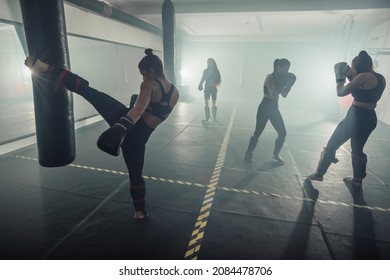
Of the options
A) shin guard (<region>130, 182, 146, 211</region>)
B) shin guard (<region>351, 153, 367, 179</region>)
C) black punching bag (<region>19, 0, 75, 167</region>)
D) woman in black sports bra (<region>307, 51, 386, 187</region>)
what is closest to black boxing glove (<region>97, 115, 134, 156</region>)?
shin guard (<region>130, 182, 146, 211</region>)

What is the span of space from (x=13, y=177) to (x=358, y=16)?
1303 centimetres

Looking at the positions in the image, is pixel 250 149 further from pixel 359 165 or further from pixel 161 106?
pixel 161 106

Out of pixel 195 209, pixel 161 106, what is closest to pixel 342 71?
pixel 161 106

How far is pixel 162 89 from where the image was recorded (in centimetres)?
290

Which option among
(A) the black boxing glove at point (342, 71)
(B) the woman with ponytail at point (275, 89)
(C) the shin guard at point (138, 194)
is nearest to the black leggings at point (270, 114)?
(B) the woman with ponytail at point (275, 89)

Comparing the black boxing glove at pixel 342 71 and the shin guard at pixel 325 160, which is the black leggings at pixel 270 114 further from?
the black boxing glove at pixel 342 71

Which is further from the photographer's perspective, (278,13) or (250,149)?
(278,13)

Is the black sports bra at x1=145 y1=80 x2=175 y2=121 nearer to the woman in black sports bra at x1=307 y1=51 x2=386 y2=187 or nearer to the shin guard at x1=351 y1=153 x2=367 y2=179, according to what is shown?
the woman in black sports bra at x1=307 y1=51 x2=386 y2=187

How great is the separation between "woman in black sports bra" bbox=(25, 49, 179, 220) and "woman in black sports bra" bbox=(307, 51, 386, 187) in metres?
3.10

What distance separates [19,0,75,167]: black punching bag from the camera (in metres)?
3.18

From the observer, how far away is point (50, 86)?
3.33m

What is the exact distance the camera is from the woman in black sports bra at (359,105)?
3967mm

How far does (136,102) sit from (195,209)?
1.94 meters

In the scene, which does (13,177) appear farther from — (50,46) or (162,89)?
(162,89)
